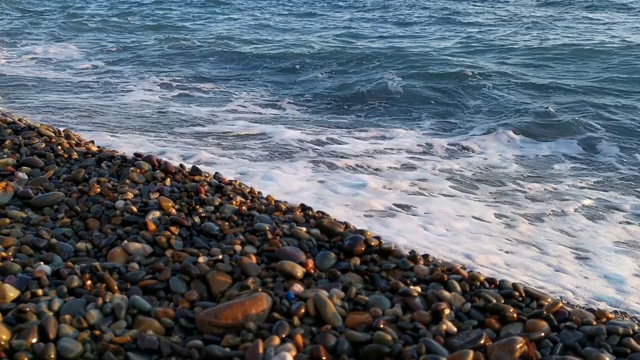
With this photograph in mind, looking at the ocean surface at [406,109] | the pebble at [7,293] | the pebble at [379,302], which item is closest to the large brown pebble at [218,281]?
the pebble at [379,302]

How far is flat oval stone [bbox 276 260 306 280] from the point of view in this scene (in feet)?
10.3

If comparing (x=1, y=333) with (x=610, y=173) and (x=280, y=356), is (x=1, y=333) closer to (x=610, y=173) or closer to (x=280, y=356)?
(x=280, y=356)

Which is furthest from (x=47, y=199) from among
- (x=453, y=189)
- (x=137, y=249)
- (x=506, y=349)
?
(x=453, y=189)

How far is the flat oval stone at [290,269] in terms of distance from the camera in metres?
3.15

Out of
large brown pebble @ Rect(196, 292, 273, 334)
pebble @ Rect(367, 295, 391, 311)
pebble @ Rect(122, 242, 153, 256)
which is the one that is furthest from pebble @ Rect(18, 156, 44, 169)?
pebble @ Rect(367, 295, 391, 311)

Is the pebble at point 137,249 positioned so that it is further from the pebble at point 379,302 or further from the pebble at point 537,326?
the pebble at point 537,326

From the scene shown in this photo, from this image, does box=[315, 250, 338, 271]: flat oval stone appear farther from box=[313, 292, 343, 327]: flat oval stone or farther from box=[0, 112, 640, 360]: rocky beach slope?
box=[313, 292, 343, 327]: flat oval stone

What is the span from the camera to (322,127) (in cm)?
805

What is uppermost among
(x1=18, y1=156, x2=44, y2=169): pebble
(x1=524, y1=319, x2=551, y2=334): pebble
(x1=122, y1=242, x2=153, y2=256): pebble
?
(x1=18, y1=156, x2=44, y2=169): pebble

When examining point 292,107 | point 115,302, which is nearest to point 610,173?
point 292,107

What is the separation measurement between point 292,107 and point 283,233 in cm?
561

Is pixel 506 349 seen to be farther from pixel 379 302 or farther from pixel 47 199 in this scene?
pixel 47 199

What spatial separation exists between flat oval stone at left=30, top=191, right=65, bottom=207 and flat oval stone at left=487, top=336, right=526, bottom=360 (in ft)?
8.67

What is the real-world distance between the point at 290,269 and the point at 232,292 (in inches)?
13.1
